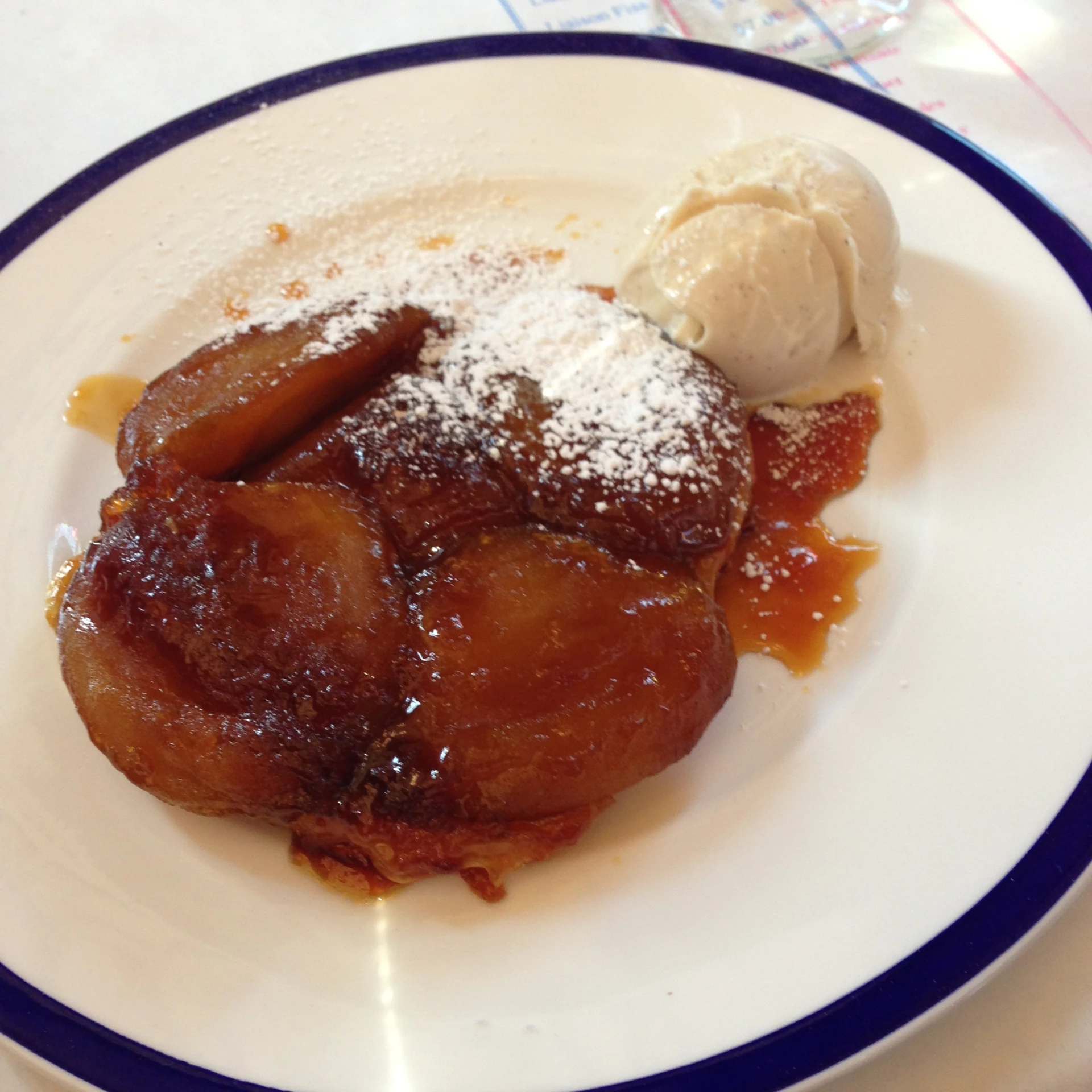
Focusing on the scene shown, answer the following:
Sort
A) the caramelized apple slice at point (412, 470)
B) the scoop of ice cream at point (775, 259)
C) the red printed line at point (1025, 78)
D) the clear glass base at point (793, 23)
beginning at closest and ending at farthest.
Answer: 1. the caramelized apple slice at point (412, 470)
2. the scoop of ice cream at point (775, 259)
3. the red printed line at point (1025, 78)
4. the clear glass base at point (793, 23)

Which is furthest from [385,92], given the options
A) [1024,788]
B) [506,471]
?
[1024,788]

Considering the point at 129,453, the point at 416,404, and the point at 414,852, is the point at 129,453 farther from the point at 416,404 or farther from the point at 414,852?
the point at 414,852

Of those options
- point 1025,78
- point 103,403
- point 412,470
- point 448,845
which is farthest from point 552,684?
point 1025,78

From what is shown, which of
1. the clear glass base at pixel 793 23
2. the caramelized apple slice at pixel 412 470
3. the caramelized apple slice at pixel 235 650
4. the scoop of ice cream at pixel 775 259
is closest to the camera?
the caramelized apple slice at pixel 235 650

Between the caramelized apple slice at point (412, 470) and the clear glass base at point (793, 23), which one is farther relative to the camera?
the clear glass base at point (793, 23)

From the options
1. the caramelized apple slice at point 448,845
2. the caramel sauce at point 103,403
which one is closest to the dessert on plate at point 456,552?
the caramelized apple slice at point 448,845

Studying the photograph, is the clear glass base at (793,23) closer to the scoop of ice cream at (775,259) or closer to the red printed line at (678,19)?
the red printed line at (678,19)

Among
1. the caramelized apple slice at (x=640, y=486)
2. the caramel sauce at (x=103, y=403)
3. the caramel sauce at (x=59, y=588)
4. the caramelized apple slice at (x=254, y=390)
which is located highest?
the caramelized apple slice at (x=640, y=486)

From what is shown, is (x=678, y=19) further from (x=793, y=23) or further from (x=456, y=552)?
(x=456, y=552)
